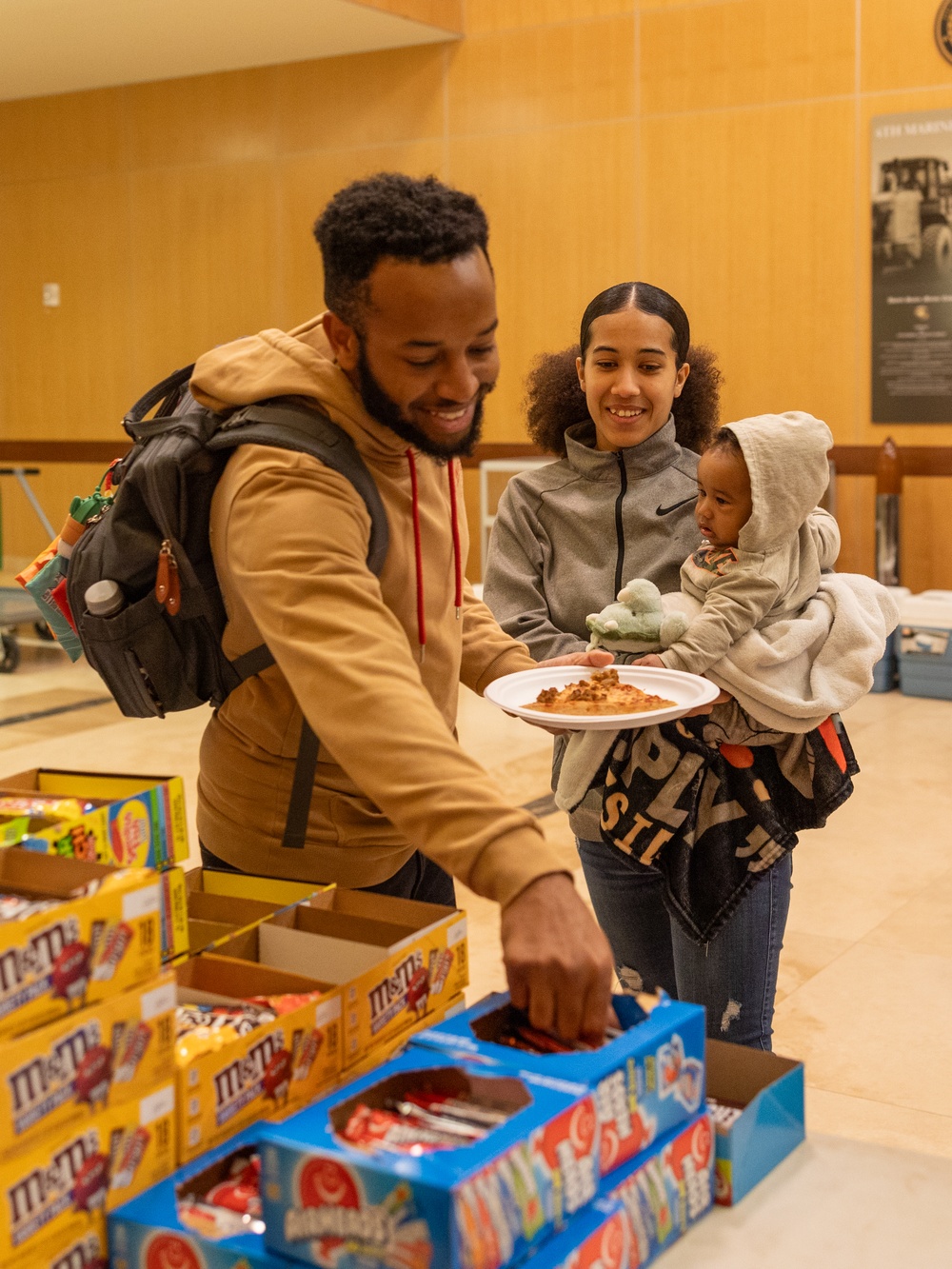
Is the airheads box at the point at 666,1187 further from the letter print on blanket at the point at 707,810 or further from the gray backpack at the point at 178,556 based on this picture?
the letter print on blanket at the point at 707,810

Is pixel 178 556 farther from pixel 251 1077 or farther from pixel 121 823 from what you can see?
pixel 251 1077

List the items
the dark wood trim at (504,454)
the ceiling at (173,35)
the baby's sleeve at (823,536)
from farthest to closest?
the ceiling at (173,35)
the dark wood trim at (504,454)
the baby's sleeve at (823,536)

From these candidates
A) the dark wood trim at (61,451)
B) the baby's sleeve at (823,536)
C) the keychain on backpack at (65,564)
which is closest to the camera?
the keychain on backpack at (65,564)

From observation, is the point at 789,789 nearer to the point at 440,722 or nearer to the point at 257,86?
the point at 440,722

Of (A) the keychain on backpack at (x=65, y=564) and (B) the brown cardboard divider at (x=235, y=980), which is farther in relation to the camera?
(A) the keychain on backpack at (x=65, y=564)

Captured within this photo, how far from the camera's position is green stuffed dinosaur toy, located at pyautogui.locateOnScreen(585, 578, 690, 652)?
2176 millimetres

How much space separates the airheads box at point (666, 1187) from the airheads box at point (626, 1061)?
1 cm

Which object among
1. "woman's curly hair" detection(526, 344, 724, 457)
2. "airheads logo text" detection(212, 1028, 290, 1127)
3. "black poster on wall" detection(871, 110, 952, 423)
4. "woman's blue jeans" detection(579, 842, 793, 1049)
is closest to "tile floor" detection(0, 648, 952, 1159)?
"woman's blue jeans" detection(579, 842, 793, 1049)

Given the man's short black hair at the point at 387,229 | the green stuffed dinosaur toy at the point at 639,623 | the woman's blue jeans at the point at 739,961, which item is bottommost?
the woman's blue jeans at the point at 739,961

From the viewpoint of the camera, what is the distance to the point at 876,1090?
3.02 meters

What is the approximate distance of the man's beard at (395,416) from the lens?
1.56 m

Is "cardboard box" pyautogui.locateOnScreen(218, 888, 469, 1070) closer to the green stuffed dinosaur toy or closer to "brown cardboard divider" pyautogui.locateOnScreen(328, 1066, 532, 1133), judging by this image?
"brown cardboard divider" pyautogui.locateOnScreen(328, 1066, 532, 1133)

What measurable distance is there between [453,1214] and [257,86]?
9.71 metres

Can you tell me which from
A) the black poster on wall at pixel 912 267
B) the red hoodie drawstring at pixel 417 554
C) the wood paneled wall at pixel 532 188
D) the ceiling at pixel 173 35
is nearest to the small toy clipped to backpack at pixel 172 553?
the red hoodie drawstring at pixel 417 554
